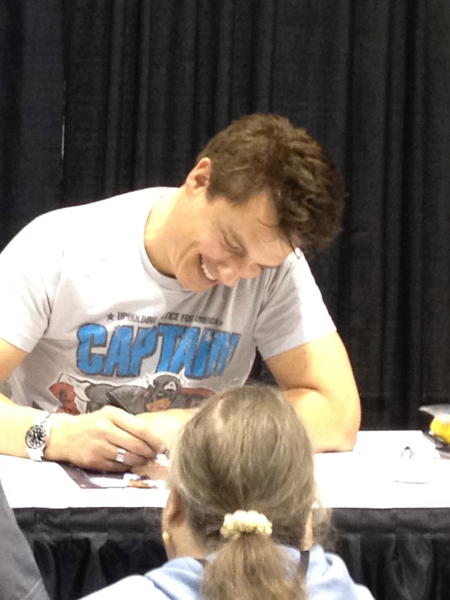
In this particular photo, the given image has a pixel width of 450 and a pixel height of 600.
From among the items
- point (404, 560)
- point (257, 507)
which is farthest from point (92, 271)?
point (257, 507)

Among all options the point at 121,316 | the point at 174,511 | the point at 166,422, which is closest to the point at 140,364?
the point at 121,316

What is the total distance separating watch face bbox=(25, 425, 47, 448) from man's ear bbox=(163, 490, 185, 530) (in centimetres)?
58

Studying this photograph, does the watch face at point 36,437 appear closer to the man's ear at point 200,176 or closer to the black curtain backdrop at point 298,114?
the man's ear at point 200,176

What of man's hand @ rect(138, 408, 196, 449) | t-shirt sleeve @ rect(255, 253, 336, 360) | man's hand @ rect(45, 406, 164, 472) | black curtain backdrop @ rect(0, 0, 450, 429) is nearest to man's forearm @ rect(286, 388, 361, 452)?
t-shirt sleeve @ rect(255, 253, 336, 360)

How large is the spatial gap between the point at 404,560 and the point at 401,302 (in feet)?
5.56

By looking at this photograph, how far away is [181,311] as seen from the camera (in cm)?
197

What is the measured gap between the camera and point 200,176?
1.86 metres

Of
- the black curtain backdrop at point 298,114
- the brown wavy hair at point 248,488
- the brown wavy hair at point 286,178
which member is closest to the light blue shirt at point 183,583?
the brown wavy hair at point 248,488

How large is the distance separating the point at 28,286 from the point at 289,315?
49 cm

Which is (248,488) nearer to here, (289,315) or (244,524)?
(244,524)

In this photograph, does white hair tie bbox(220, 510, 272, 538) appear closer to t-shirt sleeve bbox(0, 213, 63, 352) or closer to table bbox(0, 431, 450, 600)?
table bbox(0, 431, 450, 600)

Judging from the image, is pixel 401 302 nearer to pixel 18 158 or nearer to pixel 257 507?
pixel 18 158

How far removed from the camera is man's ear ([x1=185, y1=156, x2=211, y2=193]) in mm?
1848

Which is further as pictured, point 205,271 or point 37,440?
point 205,271
